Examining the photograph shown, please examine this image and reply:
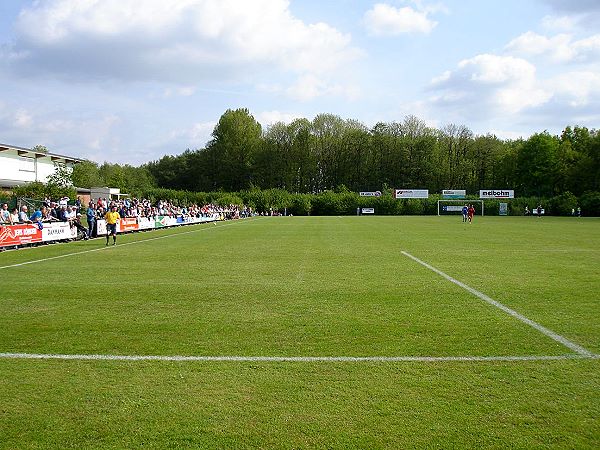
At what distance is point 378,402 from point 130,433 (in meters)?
2.15

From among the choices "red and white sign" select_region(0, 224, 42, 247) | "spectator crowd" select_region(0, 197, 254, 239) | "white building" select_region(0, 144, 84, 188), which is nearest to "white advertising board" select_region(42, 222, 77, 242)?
"spectator crowd" select_region(0, 197, 254, 239)

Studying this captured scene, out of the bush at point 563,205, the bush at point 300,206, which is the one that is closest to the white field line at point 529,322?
the bush at point 563,205

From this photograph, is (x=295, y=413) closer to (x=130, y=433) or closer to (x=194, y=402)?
(x=194, y=402)

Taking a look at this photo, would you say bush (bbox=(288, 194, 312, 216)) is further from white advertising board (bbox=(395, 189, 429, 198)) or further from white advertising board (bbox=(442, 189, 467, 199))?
white advertising board (bbox=(442, 189, 467, 199))

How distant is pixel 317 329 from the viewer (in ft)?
25.5

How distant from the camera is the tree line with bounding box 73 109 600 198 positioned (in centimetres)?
10594

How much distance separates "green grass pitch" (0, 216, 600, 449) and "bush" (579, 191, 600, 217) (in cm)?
7550

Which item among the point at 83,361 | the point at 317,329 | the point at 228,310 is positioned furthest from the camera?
the point at 228,310

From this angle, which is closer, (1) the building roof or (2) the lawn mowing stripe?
(2) the lawn mowing stripe

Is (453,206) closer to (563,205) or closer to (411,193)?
(411,193)

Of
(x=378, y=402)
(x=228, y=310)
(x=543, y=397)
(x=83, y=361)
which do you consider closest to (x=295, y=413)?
(x=378, y=402)

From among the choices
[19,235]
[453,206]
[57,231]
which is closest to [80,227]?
[57,231]

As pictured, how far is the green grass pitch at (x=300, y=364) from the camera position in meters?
4.37

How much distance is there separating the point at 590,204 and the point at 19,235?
79001 millimetres
